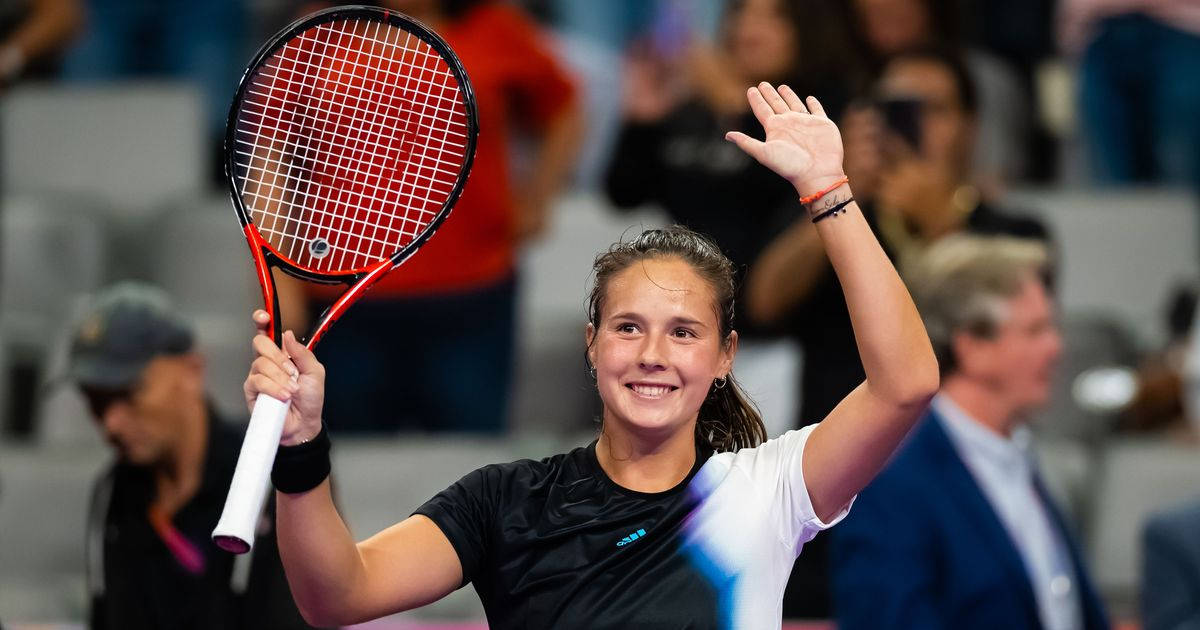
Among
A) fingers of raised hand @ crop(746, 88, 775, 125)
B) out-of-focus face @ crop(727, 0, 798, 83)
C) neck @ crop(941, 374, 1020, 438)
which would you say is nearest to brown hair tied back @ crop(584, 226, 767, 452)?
fingers of raised hand @ crop(746, 88, 775, 125)

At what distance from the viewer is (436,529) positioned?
2314 mm

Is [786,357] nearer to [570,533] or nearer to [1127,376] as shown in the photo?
[1127,376]

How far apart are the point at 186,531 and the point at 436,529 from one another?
4.91ft

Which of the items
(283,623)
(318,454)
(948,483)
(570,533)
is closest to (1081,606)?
(948,483)

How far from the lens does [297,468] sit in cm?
219

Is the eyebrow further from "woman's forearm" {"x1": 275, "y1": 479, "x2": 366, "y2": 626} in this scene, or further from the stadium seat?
the stadium seat

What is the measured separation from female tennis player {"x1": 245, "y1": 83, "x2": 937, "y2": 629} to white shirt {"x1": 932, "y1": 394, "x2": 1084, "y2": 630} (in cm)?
163

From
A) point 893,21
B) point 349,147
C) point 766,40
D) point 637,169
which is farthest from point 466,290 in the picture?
point 349,147

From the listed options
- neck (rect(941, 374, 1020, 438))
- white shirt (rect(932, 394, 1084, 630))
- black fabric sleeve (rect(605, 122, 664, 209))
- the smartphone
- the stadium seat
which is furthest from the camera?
the stadium seat

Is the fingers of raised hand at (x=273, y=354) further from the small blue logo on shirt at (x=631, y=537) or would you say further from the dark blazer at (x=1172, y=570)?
the dark blazer at (x=1172, y=570)

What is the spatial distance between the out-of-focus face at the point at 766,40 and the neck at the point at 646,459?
2737 millimetres

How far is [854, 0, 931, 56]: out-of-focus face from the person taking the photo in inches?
226

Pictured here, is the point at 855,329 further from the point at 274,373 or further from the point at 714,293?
the point at 274,373

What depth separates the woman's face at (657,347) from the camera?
2340mm
